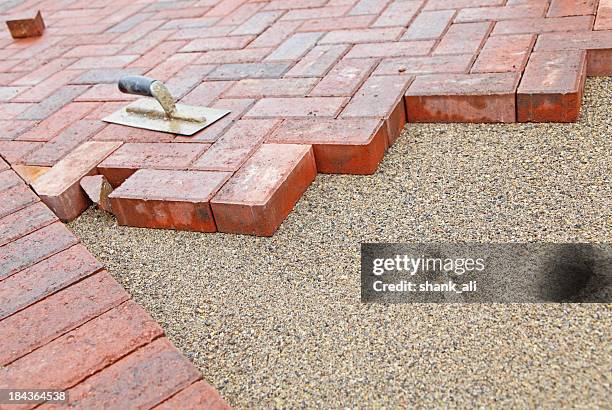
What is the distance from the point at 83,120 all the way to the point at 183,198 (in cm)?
111

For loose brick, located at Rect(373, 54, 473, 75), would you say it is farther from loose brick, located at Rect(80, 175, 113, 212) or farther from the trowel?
loose brick, located at Rect(80, 175, 113, 212)

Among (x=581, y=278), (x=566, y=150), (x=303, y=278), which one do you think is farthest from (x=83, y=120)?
(x=581, y=278)

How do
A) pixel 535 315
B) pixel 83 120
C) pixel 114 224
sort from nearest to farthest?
pixel 535 315
pixel 114 224
pixel 83 120

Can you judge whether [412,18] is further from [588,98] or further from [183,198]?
[183,198]

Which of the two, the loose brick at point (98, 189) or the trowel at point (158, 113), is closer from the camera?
the loose brick at point (98, 189)

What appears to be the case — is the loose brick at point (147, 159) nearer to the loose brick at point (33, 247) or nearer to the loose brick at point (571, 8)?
the loose brick at point (33, 247)

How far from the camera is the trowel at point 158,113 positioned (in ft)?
9.41

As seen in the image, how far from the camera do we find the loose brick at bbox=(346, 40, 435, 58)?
3250mm

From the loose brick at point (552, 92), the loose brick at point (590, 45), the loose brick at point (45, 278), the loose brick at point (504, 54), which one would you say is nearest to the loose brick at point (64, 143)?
the loose brick at point (45, 278)

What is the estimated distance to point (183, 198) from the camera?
94.4 inches

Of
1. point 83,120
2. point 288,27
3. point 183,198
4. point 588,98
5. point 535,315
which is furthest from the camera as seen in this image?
point 288,27

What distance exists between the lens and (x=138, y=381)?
5.55ft

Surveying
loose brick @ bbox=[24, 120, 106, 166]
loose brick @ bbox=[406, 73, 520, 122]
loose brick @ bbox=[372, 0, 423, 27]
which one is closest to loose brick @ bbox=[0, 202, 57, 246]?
loose brick @ bbox=[24, 120, 106, 166]

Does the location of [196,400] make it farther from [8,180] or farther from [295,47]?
[295,47]
